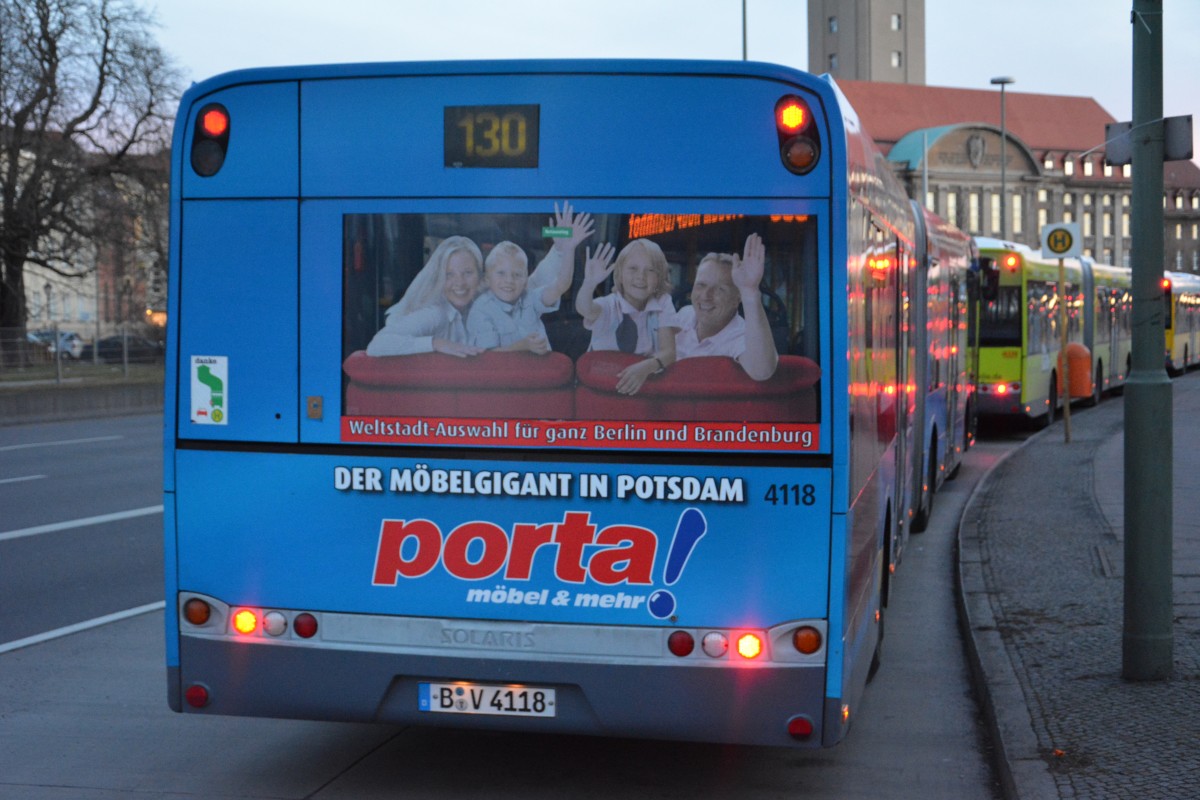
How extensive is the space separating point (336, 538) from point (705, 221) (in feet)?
5.60

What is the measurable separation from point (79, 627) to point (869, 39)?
11979 centimetres

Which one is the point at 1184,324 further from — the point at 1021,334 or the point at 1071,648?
the point at 1071,648

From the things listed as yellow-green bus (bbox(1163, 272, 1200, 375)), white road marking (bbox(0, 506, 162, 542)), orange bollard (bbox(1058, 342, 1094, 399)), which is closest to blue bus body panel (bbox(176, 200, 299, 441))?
white road marking (bbox(0, 506, 162, 542))

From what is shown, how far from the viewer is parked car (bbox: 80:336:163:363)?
1425 inches

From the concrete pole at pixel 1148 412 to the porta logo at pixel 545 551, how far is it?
287 centimetres

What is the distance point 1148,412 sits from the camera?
746cm

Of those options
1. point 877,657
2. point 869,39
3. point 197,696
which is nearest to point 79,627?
point 197,696

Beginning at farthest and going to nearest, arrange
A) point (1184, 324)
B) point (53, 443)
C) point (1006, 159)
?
point (1006, 159) < point (1184, 324) < point (53, 443)

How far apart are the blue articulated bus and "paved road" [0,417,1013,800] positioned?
63 cm

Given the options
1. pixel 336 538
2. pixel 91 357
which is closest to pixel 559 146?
pixel 336 538

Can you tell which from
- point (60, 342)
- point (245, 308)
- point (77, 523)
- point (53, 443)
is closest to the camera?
point (245, 308)

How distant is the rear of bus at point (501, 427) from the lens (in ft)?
17.9

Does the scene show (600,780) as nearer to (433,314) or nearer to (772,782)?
(772,782)

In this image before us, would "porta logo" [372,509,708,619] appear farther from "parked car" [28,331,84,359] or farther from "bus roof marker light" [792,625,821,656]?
"parked car" [28,331,84,359]
